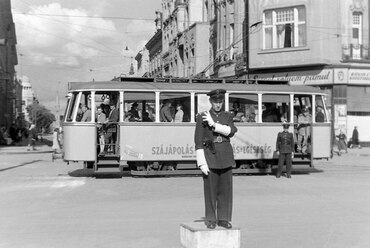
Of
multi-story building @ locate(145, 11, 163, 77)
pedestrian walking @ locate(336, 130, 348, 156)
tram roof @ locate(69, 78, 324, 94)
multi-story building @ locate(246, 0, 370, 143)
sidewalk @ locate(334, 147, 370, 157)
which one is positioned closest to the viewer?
tram roof @ locate(69, 78, 324, 94)

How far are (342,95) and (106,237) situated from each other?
92.4 feet

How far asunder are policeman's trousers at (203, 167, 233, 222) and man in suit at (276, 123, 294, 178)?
32.9ft

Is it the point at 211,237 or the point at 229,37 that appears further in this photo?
the point at 229,37

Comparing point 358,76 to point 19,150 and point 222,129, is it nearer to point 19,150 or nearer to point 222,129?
point 19,150

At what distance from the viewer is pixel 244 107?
17734 mm

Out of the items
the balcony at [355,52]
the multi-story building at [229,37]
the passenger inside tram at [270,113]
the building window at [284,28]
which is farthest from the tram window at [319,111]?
the multi-story building at [229,37]

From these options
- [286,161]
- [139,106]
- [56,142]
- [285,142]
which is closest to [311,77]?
[56,142]

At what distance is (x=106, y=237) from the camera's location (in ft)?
26.2

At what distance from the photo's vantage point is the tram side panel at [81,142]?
16203 mm

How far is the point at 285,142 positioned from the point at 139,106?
15.6 ft

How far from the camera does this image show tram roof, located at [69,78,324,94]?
54.7 feet

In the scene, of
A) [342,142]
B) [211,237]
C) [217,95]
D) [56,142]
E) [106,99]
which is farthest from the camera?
[342,142]

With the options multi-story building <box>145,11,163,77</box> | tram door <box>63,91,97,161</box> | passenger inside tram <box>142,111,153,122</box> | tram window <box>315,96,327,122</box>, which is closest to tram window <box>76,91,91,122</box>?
tram door <box>63,91,97,161</box>

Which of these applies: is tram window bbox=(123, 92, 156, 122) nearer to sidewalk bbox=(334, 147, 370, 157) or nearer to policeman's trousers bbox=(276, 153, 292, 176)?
policeman's trousers bbox=(276, 153, 292, 176)
